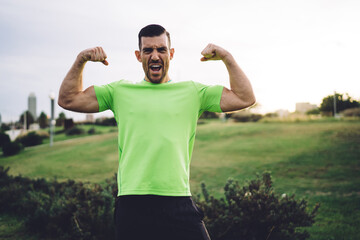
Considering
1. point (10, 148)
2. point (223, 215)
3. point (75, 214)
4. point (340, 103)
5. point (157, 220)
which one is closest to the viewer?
point (157, 220)

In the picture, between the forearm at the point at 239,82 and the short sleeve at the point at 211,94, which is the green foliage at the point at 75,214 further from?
the forearm at the point at 239,82

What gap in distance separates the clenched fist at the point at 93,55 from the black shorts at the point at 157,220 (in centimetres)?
107

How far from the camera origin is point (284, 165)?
11.7 meters

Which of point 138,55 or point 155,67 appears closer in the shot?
point 155,67

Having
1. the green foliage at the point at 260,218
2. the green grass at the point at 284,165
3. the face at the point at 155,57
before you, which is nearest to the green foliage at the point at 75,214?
the green foliage at the point at 260,218

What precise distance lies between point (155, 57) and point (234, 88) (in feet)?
2.14

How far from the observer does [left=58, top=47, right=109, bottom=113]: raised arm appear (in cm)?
221

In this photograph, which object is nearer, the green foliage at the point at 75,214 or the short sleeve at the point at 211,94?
the short sleeve at the point at 211,94

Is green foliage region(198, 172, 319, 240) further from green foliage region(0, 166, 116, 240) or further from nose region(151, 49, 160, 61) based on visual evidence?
nose region(151, 49, 160, 61)

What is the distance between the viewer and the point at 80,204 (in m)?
5.06

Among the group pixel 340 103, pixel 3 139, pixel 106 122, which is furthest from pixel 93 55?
pixel 340 103

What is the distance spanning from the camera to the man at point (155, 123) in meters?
1.99

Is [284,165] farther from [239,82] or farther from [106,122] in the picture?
[106,122]

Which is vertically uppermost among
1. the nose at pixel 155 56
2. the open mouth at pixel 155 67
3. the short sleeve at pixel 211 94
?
the nose at pixel 155 56
